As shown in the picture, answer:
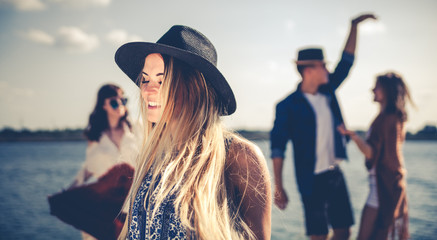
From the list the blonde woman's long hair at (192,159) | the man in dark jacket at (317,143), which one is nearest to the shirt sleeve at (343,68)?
the man in dark jacket at (317,143)

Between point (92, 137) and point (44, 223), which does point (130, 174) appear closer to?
point (92, 137)

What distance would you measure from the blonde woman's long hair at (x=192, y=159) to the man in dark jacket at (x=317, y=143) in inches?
74.6

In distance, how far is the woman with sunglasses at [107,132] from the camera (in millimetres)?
3783

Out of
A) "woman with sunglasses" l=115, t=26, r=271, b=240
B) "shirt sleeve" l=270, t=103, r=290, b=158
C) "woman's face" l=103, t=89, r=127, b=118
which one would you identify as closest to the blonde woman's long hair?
Result: "woman with sunglasses" l=115, t=26, r=271, b=240

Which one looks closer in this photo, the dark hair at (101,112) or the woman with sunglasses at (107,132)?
the woman with sunglasses at (107,132)

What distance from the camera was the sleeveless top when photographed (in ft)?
3.90

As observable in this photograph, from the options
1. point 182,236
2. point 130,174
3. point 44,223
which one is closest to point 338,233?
point 130,174

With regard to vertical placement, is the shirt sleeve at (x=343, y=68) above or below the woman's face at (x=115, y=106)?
above

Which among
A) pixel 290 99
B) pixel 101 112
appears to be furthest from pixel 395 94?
pixel 101 112

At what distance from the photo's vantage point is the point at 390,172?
10.6 feet

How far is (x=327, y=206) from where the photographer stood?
10.1ft

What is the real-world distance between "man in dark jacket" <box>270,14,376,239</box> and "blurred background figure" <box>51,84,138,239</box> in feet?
5.23

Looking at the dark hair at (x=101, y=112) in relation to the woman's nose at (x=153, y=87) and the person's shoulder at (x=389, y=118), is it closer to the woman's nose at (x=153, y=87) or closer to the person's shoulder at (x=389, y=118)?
the woman's nose at (x=153, y=87)

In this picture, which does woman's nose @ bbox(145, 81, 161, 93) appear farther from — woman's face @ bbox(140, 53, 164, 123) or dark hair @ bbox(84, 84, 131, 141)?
dark hair @ bbox(84, 84, 131, 141)
